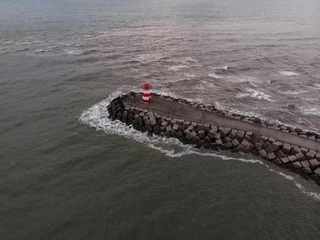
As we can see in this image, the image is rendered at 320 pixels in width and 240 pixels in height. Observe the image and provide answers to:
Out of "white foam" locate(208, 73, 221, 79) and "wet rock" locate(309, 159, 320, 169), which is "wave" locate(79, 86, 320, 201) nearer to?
"wet rock" locate(309, 159, 320, 169)

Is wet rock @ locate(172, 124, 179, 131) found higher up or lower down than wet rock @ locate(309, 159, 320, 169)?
lower down

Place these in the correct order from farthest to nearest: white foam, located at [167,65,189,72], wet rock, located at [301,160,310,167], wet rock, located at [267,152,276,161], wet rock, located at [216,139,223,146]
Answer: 1. white foam, located at [167,65,189,72]
2. wet rock, located at [216,139,223,146]
3. wet rock, located at [267,152,276,161]
4. wet rock, located at [301,160,310,167]

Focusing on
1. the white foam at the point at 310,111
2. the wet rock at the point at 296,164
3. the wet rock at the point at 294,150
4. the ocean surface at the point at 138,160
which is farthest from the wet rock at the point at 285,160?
the white foam at the point at 310,111

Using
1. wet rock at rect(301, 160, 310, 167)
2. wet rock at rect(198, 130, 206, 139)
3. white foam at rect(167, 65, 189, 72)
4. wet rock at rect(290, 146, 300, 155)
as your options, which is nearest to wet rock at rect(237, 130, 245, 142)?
wet rock at rect(198, 130, 206, 139)

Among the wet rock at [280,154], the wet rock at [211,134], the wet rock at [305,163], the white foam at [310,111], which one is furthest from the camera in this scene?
the white foam at [310,111]

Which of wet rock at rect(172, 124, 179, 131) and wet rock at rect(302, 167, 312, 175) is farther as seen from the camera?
wet rock at rect(172, 124, 179, 131)

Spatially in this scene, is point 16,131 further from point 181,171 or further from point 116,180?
point 181,171

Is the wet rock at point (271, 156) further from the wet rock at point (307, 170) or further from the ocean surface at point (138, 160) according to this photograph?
the wet rock at point (307, 170)
